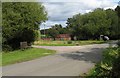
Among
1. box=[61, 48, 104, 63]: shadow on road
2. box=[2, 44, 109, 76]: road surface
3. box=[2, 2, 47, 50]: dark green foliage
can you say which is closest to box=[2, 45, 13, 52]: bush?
box=[2, 2, 47, 50]: dark green foliage

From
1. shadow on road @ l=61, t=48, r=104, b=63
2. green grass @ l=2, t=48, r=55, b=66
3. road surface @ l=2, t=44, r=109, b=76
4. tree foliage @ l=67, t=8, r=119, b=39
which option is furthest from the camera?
tree foliage @ l=67, t=8, r=119, b=39

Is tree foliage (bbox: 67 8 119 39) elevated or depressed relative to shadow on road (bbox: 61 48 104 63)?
elevated

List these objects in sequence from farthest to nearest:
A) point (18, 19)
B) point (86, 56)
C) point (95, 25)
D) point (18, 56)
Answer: point (95, 25) → point (18, 19) → point (18, 56) → point (86, 56)

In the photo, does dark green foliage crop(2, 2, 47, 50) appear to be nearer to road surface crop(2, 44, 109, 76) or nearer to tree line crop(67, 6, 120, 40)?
road surface crop(2, 44, 109, 76)

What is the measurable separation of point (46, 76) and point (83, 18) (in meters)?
98.9

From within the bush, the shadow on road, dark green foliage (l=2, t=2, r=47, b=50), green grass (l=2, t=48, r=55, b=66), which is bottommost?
the shadow on road

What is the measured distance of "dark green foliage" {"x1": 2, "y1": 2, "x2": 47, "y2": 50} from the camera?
1619 inches

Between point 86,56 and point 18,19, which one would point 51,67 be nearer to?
point 86,56

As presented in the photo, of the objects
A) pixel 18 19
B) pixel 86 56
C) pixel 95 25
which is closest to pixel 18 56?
pixel 86 56

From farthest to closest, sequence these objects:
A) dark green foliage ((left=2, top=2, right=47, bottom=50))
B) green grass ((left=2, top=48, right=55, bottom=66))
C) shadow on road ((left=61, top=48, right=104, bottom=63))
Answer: dark green foliage ((left=2, top=2, right=47, bottom=50)) → shadow on road ((left=61, top=48, right=104, bottom=63)) → green grass ((left=2, top=48, right=55, bottom=66))

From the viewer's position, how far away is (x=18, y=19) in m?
41.6

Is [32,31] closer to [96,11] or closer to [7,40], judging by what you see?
[7,40]

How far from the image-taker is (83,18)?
4491 inches

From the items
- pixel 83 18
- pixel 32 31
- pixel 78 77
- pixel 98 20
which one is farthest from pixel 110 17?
pixel 78 77
